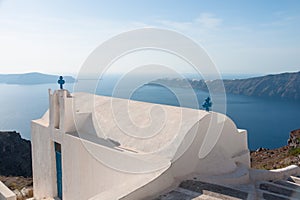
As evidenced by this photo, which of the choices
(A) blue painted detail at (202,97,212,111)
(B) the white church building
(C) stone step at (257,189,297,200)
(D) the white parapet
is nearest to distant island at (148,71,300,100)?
(B) the white church building

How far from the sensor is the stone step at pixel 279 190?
6575mm

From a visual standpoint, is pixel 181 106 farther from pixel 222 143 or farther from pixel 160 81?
pixel 222 143

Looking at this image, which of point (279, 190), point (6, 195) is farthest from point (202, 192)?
point (6, 195)

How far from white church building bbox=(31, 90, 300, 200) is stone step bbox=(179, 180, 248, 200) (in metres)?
0.11

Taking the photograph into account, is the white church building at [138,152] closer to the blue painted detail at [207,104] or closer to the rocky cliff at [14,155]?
the blue painted detail at [207,104]

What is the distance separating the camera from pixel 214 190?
6113 mm

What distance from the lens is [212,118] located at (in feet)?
24.2

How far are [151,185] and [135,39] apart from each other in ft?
11.6

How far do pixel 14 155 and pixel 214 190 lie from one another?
27921 millimetres

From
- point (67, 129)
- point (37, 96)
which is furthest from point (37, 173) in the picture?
point (37, 96)

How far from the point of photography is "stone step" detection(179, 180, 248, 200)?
230 inches

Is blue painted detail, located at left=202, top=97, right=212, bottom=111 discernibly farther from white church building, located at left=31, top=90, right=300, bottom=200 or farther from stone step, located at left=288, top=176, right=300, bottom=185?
stone step, located at left=288, top=176, right=300, bottom=185

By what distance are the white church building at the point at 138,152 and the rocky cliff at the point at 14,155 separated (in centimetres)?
1863

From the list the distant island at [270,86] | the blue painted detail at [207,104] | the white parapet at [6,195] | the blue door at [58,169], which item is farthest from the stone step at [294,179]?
the distant island at [270,86]
